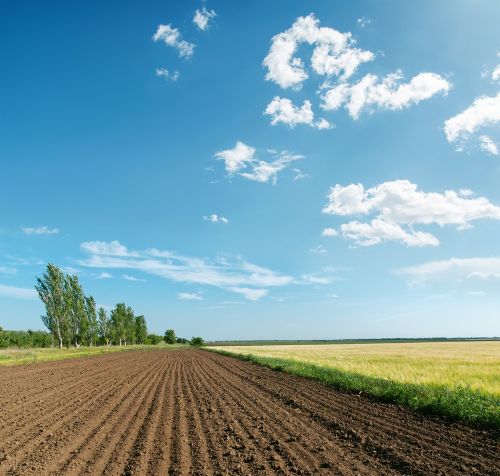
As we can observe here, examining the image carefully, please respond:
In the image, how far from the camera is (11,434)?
1012 cm

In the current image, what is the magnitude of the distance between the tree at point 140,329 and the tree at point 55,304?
6935cm

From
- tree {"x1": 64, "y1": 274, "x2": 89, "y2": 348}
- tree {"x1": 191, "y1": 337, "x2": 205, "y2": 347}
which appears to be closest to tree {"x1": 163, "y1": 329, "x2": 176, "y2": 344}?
tree {"x1": 191, "y1": 337, "x2": 205, "y2": 347}

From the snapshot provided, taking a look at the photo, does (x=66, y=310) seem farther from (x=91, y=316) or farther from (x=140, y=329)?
(x=140, y=329)

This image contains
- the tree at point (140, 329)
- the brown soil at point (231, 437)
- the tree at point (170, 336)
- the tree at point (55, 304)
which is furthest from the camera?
the tree at point (170, 336)

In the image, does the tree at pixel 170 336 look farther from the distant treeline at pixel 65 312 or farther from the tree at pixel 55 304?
the tree at pixel 55 304

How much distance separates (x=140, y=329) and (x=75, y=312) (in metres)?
69.5

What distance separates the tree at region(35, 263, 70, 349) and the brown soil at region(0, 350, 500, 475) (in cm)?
6043

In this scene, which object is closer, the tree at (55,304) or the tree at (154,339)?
the tree at (55,304)

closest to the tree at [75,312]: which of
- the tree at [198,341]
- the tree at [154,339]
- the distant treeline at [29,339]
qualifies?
the distant treeline at [29,339]

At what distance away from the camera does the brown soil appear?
7426 millimetres

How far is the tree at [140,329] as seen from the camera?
142 meters

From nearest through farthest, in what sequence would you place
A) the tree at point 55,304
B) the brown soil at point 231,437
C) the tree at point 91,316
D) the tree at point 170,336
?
1. the brown soil at point 231,437
2. the tree at point 55,304
3. the tree at point 91,316
4. the tree at point 170,336

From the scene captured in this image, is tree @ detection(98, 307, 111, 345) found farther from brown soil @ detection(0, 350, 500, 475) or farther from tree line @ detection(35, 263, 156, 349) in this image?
brown soil @ detection(0, 350, 500, 475)

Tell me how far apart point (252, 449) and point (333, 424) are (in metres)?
3.28
